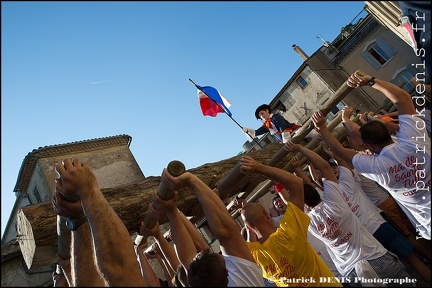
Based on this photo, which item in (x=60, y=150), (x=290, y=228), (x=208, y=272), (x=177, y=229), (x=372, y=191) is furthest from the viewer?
(x=60, y=150)

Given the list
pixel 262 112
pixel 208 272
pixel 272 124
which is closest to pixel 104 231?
pixel 208 272

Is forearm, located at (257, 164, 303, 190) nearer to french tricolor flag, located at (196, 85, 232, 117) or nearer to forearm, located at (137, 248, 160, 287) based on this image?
forearm, located at (137, 248, 160, 287)

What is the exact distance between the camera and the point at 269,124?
1000cm

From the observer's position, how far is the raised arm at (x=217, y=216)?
3080 millimetres

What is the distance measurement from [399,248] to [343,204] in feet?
2.66

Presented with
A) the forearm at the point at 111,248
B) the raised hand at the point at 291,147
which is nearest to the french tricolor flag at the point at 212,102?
the raised hand at the point at 291,147

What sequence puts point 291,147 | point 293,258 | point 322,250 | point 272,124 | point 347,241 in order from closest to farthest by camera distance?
point 293,258
point 347,241
point 291,147
point 322,250
point 272,124

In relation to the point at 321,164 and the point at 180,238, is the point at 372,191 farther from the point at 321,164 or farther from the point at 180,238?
the point at 180,238

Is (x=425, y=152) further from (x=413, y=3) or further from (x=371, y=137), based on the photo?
(x=413, y=3)

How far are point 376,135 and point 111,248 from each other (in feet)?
9.30

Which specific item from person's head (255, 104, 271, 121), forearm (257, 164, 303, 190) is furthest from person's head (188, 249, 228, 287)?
person's head (255, 104, 271, 121)

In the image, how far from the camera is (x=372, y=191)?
18.4ft

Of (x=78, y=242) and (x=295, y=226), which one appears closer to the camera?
(x=78, y=242)

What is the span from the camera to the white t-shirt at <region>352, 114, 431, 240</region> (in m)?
3.51
